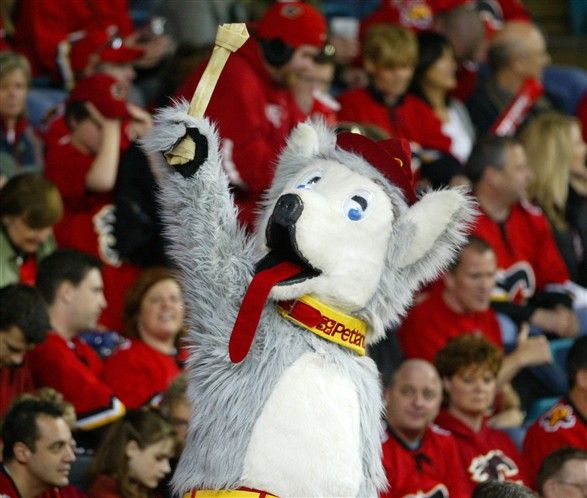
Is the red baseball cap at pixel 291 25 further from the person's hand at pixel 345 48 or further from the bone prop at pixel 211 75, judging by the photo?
the bone prop at pixel 211 75

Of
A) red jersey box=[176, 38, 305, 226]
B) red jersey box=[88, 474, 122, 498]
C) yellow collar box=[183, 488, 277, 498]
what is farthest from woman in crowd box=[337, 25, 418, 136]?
yellow collar box=[183, 488, 277, 498]

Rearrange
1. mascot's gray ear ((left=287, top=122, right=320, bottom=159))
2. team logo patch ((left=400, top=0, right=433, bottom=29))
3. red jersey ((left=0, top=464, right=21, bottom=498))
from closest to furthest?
mascot's gray ear ((left=287, top=122, right=320, bottom=159)) < red jersey ((left=0, top=464, right=21, bottom=498)) < team logo patch ((left=400, top=0, right=433, bottom=29))

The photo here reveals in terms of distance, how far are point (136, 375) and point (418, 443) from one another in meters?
1.00

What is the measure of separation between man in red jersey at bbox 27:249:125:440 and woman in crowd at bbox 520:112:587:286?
8.36 ft

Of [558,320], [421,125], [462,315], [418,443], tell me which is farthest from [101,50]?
[418,443]

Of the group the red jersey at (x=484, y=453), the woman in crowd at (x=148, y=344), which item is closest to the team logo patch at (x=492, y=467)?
the red jersey at (x=484, y=453)

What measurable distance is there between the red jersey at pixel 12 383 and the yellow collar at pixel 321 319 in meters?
1.49

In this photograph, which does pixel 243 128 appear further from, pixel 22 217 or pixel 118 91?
pixel 22 217

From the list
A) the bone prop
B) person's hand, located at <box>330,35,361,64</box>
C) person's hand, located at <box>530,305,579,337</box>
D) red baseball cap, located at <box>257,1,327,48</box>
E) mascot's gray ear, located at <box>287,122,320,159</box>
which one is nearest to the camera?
the bone prop

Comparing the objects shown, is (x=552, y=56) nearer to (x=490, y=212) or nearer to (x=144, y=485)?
(x=490, y=212)

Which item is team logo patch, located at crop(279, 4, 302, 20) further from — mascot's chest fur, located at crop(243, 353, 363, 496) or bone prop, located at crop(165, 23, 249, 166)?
mascot's chest fur, located at crop(243, 353, 363, 496)

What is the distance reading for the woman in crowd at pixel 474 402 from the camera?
5.20m

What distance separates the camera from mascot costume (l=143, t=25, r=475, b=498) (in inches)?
133

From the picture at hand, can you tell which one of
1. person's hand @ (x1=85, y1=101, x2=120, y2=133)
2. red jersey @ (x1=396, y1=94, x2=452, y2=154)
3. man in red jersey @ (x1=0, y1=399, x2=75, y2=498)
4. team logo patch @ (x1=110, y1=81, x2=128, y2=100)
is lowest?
man in red jersey @ (x1=0, y1=399, x2=75, y2=498)
